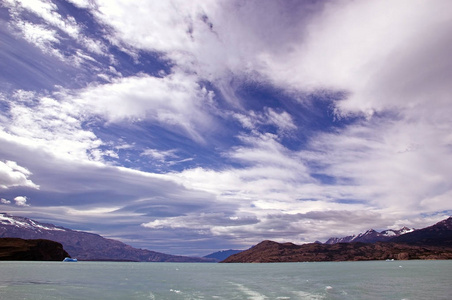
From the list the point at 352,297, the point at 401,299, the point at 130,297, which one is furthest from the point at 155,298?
the point at 401,299

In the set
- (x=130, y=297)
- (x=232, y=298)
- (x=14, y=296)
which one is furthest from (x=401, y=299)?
(x=14, y=296)

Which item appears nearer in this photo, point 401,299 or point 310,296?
point 401,299

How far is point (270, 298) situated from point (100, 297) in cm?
3297

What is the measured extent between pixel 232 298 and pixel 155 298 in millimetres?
14791

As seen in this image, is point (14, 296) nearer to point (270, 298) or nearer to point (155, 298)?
point (155, 298)

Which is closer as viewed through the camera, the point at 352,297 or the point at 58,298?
the point at 58,298

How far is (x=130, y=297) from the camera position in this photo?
5866 centimetres

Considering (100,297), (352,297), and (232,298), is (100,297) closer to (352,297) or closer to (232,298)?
(232,298)

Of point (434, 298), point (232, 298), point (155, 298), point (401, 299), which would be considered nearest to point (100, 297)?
point (155, 298)

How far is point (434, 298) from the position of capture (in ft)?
189

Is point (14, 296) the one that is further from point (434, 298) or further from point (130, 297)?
point (434, 298)

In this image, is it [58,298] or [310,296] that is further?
[310,296]

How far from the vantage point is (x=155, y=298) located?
188 feet

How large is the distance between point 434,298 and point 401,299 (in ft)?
23.2
